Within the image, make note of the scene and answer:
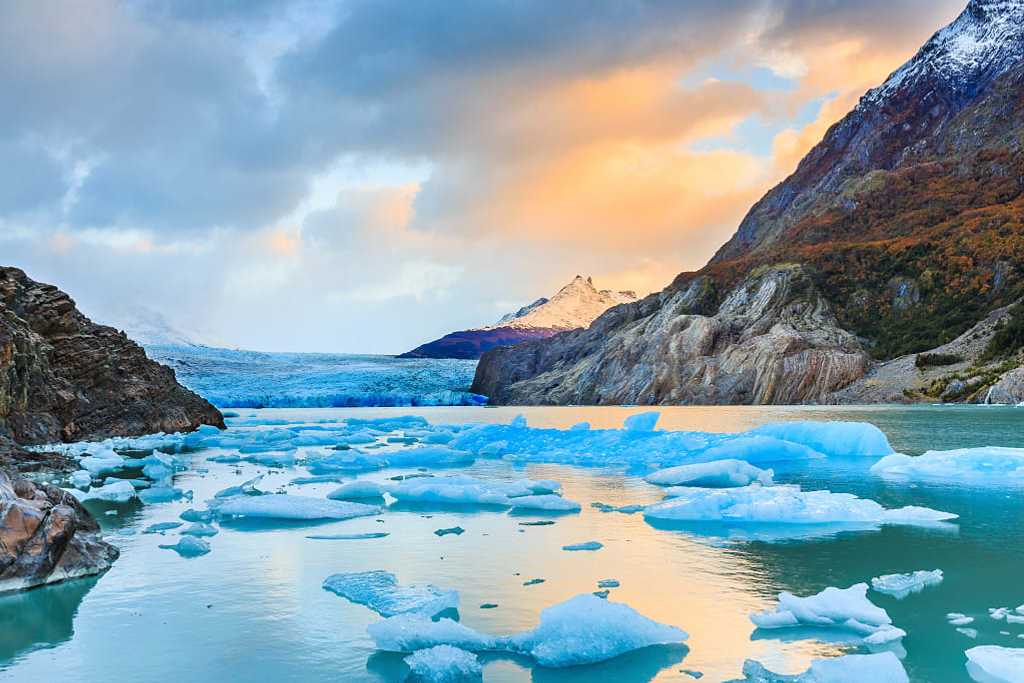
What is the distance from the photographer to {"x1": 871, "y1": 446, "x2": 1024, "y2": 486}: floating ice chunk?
58.0ft

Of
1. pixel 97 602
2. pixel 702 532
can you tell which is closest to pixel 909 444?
pixel 702 532

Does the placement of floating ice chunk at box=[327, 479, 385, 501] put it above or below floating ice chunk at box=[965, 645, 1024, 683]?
above

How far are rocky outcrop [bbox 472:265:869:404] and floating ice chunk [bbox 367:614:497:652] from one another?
2787 inches

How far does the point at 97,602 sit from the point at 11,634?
3.71 feet

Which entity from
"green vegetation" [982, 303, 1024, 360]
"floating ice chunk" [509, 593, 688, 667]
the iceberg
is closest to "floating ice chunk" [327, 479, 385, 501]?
the iceberg

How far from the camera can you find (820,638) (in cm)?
714

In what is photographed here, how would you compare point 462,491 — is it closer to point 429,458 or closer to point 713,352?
point 429,458

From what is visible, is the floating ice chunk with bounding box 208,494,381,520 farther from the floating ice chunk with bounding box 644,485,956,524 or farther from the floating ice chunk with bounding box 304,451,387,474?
the floating ice chunk with bounding box 304,451,387,474

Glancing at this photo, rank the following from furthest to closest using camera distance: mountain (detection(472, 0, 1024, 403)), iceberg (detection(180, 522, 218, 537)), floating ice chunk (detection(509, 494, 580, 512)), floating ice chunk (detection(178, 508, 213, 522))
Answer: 1. mountain (detection(472, 0, 1024, 403))
2. floating ice chunk (detection(509, 494, 580, 512))
3. floating ice chunk (detection(178, 508, 213, 522))
4. iceberg (detection(180, 522, 218, 537))

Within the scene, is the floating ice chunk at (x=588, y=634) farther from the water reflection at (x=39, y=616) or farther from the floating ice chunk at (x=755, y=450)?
the floating ice chunk at (x=755, y=450)

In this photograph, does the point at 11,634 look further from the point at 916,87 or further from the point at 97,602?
the point at 916,87

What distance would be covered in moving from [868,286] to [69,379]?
253 feet

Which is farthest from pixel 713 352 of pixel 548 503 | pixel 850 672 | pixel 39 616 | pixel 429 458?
pixel 850 672

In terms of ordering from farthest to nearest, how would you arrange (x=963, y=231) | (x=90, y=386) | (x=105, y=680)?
(x=963, y=231), (x=90, y=386), (x=105, y=680)
